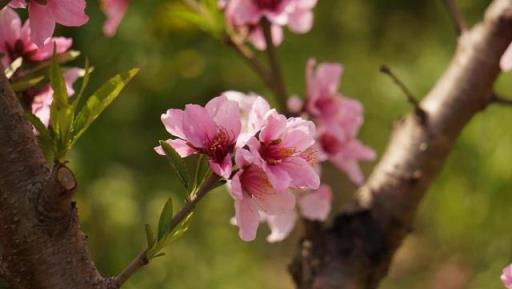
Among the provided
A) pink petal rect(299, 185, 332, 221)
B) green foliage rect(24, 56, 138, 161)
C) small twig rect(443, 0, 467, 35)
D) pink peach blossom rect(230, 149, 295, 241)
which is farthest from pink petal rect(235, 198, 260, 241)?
small twig rect(443, 0, 467, 35)

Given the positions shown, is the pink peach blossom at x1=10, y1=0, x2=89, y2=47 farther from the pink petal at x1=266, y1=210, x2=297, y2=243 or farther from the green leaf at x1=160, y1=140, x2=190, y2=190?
the pink petal at x1=266, y1=210, x2=297, y2=243

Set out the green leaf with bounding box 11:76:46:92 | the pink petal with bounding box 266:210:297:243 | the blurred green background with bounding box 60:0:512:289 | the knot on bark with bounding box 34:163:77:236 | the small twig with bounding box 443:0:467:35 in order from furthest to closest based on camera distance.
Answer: the blurred green background with bounding box 60:0:512:289
the small twig with bounding box 443:0:467:35
the pink petal with bounding box 266:210:297:243
the green leaf with bounding box 11:76:46:92
the knot on bark with bounding box 34:163:77:236

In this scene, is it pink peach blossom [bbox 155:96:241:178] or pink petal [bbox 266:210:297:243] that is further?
pink petal [bbox 266:210:297:243]

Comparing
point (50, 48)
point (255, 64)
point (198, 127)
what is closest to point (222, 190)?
point (255, 64)

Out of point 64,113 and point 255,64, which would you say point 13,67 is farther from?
point 255,64

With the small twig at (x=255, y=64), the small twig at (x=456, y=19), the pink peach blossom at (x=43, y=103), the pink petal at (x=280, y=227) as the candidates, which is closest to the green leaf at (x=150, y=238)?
the pink peach blossom at (x=43, y=103)

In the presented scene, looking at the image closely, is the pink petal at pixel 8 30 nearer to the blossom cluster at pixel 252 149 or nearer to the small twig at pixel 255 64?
the blossom cluster at pixel 252 149

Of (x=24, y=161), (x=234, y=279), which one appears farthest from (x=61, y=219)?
(x=234, y=279)
